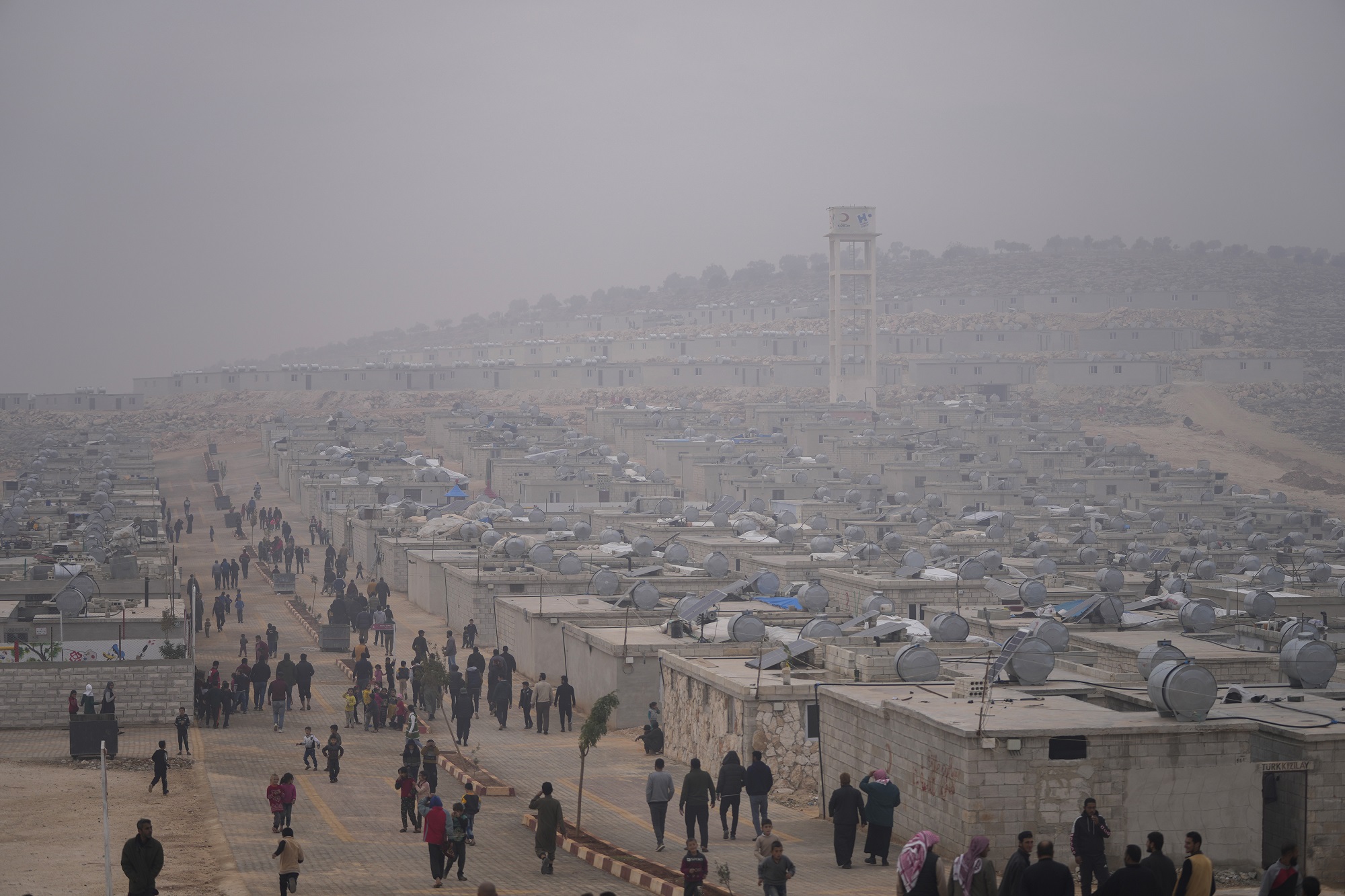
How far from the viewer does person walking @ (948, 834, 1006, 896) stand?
12375 millimetres

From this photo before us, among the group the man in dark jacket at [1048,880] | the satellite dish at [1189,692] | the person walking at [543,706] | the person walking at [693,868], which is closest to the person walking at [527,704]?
the person walking at [543,706]

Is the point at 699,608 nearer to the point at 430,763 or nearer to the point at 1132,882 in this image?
the point at 430,763

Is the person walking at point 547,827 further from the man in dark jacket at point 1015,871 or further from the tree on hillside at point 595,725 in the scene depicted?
the man in dark jacket at point 1015,871

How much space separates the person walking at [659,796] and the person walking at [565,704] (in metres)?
9.55

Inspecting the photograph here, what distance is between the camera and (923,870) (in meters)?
12.6

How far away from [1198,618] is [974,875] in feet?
52.6

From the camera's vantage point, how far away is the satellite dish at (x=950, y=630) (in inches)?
991

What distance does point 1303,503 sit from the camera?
277ft

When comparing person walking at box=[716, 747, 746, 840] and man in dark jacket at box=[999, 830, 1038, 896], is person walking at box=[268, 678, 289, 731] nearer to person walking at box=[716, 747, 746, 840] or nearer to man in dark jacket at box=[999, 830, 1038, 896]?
person walking at box=[716, 747, 746, 840]

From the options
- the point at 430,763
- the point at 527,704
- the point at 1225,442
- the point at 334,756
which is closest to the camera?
the point at 430,763

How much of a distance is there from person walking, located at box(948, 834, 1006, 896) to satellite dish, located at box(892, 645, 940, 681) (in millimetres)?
8096

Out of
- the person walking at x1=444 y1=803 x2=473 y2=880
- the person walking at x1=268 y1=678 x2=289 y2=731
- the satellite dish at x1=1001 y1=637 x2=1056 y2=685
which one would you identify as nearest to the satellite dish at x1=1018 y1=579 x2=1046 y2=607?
the satellite dish at x1=1001 y1=637 x2=1056 y2=685

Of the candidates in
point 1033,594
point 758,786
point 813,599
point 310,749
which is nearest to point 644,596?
point 813,599

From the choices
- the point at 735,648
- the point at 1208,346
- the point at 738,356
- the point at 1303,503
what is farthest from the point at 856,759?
the point at 1208,346
